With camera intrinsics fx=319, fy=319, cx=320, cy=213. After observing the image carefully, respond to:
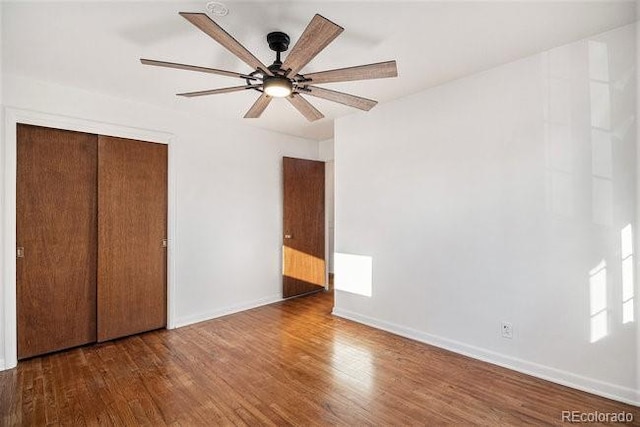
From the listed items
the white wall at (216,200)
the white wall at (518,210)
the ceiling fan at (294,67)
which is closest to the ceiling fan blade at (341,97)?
the ceiling fan at (294,67)

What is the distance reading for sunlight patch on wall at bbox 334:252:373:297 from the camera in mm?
3662

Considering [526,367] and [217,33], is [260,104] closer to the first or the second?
[217,33]

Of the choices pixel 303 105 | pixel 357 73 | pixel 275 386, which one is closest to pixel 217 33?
pixel 357 73

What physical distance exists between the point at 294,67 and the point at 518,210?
80.8 inches

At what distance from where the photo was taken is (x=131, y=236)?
334cm

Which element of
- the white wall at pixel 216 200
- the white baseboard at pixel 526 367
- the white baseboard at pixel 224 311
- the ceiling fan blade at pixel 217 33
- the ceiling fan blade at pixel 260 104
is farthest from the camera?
the white baseboard at pixel 224 311

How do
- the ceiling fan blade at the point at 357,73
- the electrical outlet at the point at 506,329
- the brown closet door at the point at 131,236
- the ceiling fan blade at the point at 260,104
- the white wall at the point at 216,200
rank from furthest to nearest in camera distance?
the white wall at the point at 216,200 → the brown closet door at the point at 131,236 → the electrical outlet at the point at 506,329 → the ceiling fan blade at the point at 260,104 → the ceiling fan blade at the point at 357,73

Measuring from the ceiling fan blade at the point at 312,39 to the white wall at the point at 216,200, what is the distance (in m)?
2.24

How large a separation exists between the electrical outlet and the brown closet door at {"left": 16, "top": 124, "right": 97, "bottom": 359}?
12.4 ft

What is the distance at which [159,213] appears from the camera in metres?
3.54

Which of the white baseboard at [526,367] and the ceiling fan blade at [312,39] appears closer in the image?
the ceiling fan blade at [312,39]

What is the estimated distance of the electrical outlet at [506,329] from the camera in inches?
102

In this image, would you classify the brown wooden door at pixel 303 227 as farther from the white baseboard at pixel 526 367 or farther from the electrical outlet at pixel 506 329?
the electrical outlet at pixel 506 329

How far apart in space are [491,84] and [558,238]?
4.47ft
